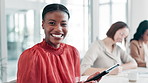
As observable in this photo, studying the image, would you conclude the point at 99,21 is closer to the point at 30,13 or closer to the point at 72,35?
the point at 72,35

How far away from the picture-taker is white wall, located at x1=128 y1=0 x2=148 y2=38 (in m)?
4.11

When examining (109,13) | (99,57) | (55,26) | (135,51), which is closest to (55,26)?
(55,26)

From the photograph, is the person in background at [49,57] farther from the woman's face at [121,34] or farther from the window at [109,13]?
the window at [109,13]

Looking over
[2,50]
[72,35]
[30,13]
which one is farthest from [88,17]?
[2,50]

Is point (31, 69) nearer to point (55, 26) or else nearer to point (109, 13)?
point (55, 26)

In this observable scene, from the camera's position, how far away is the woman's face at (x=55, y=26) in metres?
0.98

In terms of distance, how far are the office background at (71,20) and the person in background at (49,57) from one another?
1.21 m

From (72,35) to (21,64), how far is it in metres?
2.54

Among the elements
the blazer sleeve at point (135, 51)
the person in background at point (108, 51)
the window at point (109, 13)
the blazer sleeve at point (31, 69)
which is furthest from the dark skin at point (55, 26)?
the window at point (109, 13)

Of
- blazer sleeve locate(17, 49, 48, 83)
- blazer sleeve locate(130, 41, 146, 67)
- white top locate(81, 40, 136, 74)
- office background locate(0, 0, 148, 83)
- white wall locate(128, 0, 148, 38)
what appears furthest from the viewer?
white wall locate(128, 0, 148, 38)

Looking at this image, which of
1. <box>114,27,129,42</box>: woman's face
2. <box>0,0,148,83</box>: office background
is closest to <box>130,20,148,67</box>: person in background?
<box>114,27,129,42</box>: woman's face

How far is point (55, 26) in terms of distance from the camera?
98 centimetres

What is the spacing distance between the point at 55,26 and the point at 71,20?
2421 mm

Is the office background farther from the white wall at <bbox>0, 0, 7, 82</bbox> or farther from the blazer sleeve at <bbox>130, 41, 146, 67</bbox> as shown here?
the blazer sleeve at <bbox>130, 41, 146, 67</bbox>
